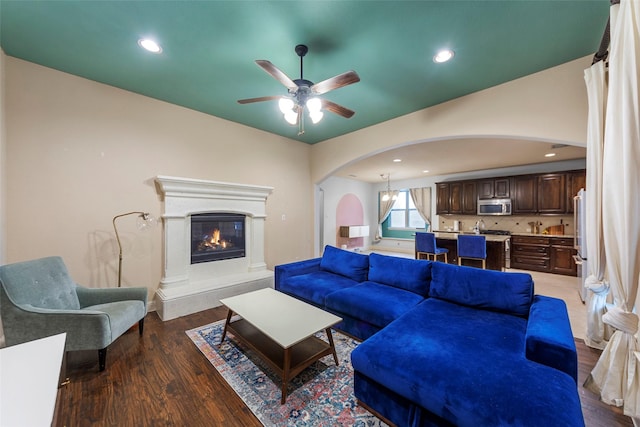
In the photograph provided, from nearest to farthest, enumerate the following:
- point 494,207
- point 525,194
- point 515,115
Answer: point 515,115 < point 525,194 < point 494,207

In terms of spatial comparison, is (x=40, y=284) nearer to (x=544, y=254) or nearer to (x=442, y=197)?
(x=442, y=197)

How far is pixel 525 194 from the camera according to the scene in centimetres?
586

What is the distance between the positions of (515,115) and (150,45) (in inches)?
149

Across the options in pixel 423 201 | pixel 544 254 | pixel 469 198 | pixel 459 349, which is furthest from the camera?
pixel 423 201

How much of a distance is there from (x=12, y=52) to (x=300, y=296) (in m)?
3.87

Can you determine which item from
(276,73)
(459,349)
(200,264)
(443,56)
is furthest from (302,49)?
(200,264)

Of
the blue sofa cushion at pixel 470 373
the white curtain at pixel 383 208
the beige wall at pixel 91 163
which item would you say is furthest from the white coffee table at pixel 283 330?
the white curtain at pixel 383 208

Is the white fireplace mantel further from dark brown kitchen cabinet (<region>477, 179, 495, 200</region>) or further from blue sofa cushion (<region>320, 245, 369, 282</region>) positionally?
dark brown kitchen cabinet (<region>477, 179, 495, 200</region>)

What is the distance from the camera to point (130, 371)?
1.99m

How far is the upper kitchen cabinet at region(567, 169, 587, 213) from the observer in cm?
512

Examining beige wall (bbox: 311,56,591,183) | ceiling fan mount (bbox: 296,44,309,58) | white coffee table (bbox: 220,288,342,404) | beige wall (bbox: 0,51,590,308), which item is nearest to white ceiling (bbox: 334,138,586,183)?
beige wall (bbox: 311,56,591,183)

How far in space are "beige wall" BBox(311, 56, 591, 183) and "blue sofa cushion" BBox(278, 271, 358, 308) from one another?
2.23 metres

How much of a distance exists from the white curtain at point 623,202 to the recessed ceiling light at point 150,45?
3347mm

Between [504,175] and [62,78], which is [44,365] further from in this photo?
[504,175]
